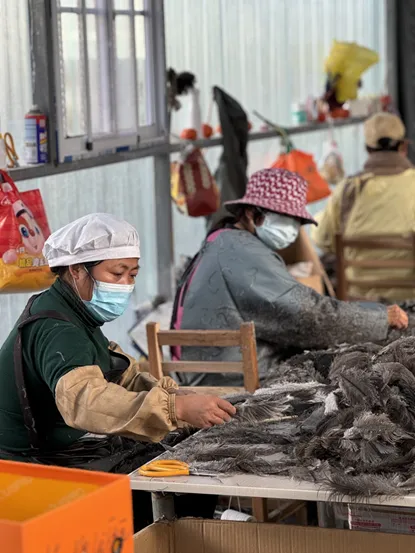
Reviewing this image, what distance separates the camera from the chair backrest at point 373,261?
6039 millimetres

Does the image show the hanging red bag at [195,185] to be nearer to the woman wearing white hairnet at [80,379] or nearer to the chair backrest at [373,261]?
the chair backrest at [373,261]

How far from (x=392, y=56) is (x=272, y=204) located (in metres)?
6.60

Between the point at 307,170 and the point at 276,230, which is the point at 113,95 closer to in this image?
the point at 276,230

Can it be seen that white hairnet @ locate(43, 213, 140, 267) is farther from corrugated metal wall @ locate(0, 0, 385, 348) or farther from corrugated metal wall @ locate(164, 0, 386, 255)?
corrugated metal wall @ locate(164, 0, 386, 255)

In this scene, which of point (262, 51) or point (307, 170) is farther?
point (262, 51)

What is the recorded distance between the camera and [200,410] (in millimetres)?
2812

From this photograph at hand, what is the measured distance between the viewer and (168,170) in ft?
19.1

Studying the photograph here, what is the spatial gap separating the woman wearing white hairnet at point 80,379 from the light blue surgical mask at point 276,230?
1328 millimetres

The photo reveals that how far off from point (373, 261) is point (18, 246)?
2.79 meters

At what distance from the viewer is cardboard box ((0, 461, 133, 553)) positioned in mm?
1906

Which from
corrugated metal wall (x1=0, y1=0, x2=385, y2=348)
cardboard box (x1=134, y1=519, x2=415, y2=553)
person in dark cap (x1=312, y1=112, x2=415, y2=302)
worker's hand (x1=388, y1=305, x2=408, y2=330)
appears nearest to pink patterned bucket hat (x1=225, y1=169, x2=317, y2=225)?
worker's hand (x1=388, y1=305, x2=408, y2=330)

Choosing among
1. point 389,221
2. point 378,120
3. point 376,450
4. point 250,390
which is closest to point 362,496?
point 376,450

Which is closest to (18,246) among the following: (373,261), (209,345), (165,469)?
(209,345)

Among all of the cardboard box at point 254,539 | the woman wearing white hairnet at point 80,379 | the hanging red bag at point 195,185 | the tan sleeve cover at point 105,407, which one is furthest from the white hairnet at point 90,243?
the hanging red bag at point 195,185
